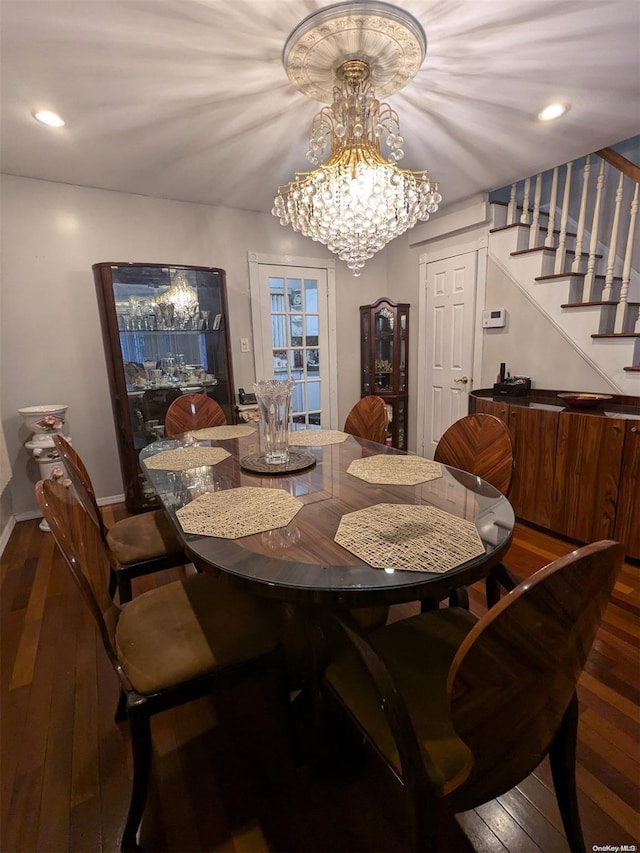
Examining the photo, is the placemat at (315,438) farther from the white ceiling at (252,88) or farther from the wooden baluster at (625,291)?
the wooden baluster at (625,291)

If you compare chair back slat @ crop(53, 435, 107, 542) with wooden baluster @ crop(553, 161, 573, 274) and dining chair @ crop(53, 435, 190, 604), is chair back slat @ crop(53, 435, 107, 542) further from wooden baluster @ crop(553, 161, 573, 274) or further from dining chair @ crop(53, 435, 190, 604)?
wooden baluster @ crop(553, 161, 573, 274)

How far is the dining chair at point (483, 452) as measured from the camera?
151cm

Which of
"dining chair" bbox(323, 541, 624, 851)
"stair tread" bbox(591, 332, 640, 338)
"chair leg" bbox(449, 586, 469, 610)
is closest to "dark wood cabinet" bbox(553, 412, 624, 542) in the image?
"stair tread" bbox(591, 332, 640, 338)

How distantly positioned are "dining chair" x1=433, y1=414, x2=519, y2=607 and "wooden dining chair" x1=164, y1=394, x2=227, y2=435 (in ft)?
5.03

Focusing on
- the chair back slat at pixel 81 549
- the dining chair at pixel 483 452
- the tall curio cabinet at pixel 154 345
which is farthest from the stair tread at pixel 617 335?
the chair back slat at pixel 81 549

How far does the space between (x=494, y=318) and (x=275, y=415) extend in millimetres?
2439

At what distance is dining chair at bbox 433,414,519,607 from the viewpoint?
1513 mm

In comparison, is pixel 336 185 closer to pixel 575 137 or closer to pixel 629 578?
pixel 575 137

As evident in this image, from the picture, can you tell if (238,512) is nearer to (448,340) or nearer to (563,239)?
(563,239)

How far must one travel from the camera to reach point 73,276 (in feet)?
9.70

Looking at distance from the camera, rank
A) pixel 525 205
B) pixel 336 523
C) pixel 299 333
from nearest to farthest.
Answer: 1. pixel 336 523
2. pixel 525 205
3. pixel 299 333

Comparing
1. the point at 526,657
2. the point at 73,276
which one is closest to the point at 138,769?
the point at 526,657

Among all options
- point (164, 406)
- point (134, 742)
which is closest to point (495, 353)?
point (164, 406)

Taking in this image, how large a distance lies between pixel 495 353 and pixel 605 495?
1.49m
